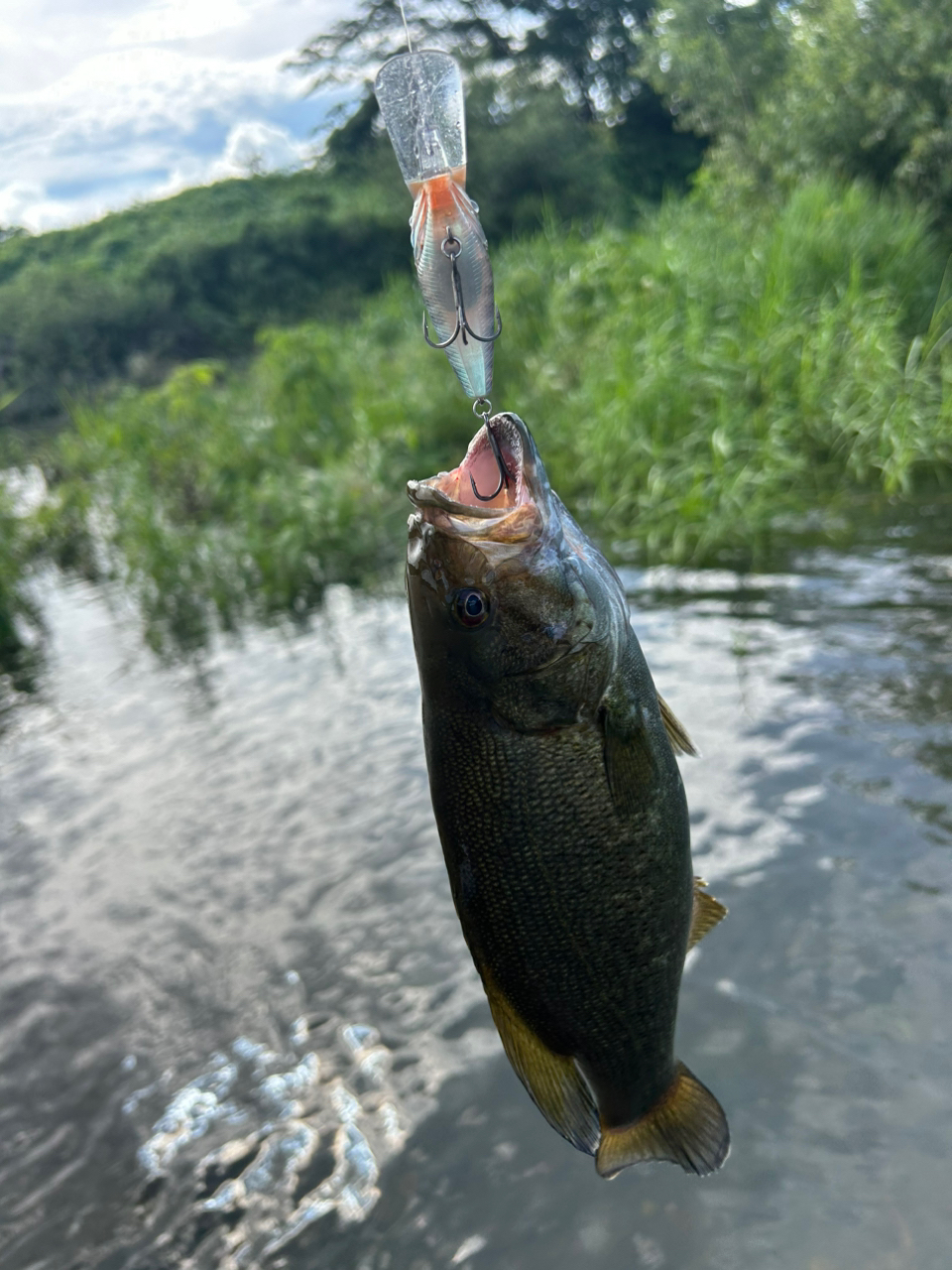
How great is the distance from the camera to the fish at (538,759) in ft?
5.65

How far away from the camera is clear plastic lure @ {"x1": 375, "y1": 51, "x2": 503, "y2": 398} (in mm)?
1700

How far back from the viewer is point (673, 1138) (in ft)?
6.58

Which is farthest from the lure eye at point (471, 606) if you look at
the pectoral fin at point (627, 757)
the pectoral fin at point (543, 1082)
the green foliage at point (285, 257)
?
the green foliage at point (285, 257)

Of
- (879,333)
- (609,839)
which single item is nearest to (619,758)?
(609,839)

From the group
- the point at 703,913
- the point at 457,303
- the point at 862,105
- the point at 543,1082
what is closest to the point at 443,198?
the point at 457,303

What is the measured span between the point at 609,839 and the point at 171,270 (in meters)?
34.1

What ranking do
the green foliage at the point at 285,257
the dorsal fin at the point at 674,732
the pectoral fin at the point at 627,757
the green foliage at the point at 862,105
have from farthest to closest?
1. the green foliage at the point at 285,257
2. the green foliage at the point at 862,105
3. the dorsal fin at the point at 674,732
4. the pectoral fin at the point at 627,757

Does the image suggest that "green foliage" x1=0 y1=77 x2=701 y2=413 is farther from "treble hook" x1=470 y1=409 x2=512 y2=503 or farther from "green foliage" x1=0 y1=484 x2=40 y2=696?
"treble hook" x1=470 y1=409 x2=512 y2=503

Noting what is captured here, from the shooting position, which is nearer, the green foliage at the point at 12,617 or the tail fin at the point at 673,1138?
the tail fin at the point at 673,1138

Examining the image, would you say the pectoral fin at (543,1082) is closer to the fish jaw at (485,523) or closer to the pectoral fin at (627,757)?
the pectoral fin at (627,757)

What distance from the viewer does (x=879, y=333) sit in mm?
10578

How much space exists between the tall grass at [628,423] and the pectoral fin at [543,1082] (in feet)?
24.9

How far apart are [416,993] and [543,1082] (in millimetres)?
2966

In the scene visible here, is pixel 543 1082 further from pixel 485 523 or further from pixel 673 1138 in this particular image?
pixel 485 523
